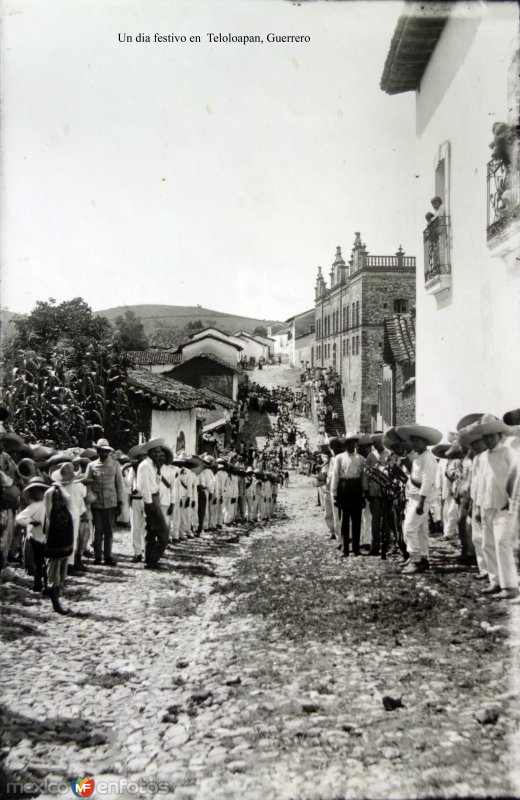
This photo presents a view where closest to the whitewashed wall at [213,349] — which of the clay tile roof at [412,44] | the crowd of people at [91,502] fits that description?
the crowd of people at [91,502]

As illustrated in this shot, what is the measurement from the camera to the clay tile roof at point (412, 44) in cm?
919

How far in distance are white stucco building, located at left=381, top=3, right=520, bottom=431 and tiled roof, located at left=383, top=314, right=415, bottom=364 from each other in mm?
5668

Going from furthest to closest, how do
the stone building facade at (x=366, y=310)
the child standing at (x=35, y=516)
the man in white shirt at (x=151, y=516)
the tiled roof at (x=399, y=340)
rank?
the stone building facade at (x=366, y=310)
the tiled roof at (x=399, y=340)
the man in white shirt at (x=151, y=516)
the child standing at (x=35, y=516)

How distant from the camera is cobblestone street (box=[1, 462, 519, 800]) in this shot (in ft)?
12.1

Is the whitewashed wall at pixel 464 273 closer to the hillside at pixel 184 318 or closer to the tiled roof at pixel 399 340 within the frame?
the tiled roof at pixel 399 340

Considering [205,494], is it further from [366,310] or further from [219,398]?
[219,398]

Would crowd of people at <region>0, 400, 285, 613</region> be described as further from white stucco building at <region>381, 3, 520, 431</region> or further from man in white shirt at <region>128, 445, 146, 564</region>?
white stucco building at <region>381, 3, 520, 431</region>

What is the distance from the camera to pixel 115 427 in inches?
686

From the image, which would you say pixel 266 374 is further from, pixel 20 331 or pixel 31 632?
pixel 31 632

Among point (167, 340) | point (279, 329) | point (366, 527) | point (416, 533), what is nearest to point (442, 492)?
point (366, 527)

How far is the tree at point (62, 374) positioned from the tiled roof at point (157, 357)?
610 inches

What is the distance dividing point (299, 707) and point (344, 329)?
30.7 m

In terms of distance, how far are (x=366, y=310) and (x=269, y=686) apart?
25316 millimetres

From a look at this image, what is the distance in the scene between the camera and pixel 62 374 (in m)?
14.3
